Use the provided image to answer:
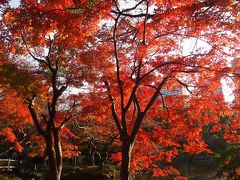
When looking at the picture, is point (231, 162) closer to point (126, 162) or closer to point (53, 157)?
point (126, 162)

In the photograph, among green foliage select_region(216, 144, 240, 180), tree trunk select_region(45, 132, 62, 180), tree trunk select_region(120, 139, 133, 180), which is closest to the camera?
tree trunk select_region(120, 139, 133, 180)

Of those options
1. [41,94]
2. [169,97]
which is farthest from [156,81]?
[41,94]

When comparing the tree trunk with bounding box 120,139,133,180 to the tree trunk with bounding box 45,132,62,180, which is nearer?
the tree trunk with bounding box 120,139,133,180

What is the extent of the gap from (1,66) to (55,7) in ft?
13.8

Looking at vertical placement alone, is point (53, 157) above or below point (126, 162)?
above

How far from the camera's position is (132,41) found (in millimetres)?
11453

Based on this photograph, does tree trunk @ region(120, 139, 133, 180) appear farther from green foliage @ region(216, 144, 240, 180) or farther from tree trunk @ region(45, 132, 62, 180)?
tree trunk @ region(45, 132, 62, 180)

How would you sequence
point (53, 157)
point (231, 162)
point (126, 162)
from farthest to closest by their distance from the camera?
point (53, 157) → point (231, 162) → point (126, 162)

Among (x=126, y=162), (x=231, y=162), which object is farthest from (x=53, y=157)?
(x=231, y=162)

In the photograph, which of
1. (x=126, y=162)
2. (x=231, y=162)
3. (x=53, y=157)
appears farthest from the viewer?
(x=53, y=157)

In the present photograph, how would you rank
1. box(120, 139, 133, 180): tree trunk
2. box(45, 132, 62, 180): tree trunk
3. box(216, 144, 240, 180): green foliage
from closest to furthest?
box(120, 139, 133, 180): tree trunk
box(216, 144, 240, 180): green foliage
box(45, 132, 62, 180): tree trunk

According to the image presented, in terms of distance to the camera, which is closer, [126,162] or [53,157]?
[126,162]

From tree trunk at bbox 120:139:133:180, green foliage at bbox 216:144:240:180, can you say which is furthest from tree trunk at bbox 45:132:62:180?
green foliage at bbox 216:144:240:180

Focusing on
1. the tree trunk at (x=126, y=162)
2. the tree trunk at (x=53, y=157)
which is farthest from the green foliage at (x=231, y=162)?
the tree trunk at (x=53, y=157)
